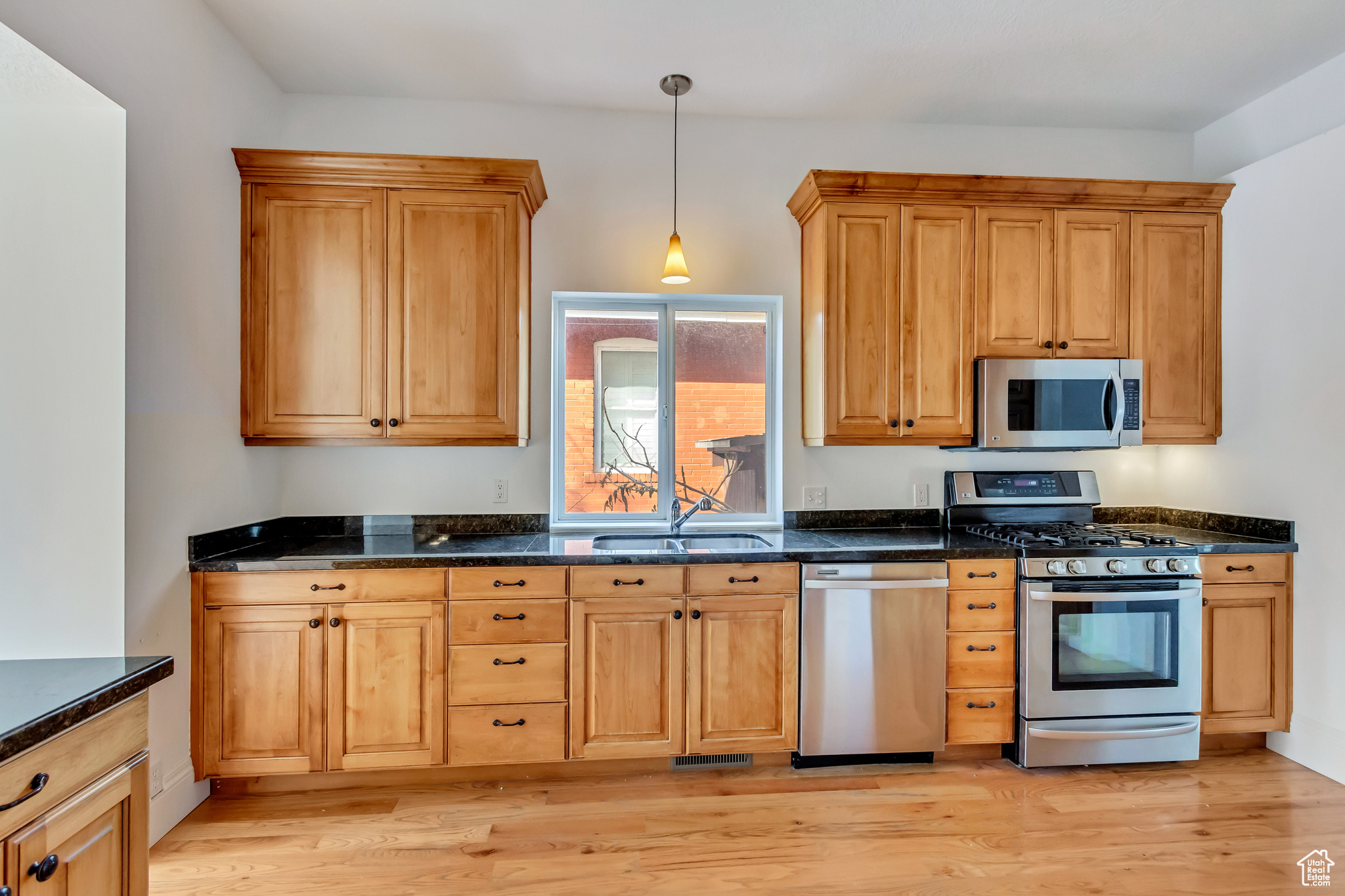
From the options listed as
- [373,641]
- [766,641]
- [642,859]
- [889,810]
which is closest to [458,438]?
[373,641]

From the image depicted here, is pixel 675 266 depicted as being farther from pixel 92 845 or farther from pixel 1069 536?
pixel 92 845

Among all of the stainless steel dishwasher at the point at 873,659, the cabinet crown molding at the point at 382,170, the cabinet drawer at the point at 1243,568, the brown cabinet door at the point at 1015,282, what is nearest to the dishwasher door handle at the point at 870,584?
the stainless steel dishwasher at the point at 873,659

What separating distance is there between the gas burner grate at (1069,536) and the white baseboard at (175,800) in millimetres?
3206

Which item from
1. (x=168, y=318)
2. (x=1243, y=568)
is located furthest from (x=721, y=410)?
(x=1243, y=568)

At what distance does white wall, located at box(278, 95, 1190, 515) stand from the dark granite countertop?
5.65 feet

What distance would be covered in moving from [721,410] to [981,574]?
134 cm

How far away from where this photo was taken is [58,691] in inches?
44.7

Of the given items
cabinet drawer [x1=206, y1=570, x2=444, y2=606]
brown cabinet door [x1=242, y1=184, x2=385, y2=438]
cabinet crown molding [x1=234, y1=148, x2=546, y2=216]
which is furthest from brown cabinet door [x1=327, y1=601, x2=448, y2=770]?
cabinet crown molding [x1=234, y1=148, x2=546, y2=216]

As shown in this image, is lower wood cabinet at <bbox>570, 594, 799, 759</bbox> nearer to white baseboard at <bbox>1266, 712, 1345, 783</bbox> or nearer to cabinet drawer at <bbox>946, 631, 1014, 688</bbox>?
cabinet drawer at <bbox>946, 631, 1014, 688</bbox>

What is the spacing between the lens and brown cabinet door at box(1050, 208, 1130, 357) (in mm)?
2895

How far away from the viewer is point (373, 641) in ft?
7.88

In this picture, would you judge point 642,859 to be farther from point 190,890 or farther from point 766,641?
point 190,890

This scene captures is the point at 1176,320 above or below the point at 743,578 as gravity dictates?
above

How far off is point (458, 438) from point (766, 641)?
1481mm
